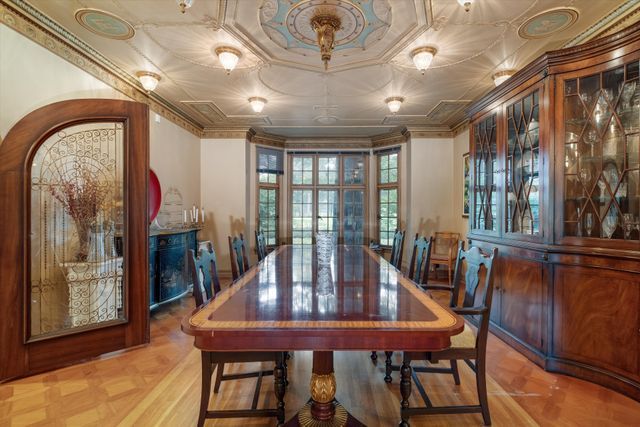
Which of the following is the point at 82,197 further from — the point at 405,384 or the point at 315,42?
the point at 405,384

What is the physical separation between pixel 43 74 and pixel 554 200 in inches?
164

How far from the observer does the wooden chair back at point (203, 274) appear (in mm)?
1725

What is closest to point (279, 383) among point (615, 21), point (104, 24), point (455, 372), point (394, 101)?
point (455, 372)

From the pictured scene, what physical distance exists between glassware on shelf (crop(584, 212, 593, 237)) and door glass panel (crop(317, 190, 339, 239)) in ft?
15.4

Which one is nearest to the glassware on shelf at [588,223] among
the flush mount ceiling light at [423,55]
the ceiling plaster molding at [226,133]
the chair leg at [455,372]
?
the chair leg at [455,372]

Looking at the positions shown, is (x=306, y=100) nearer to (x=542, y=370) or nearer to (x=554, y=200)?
(x=554, y=200)

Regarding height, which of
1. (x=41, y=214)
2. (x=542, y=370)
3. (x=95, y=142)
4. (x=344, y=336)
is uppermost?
(x=95, y=142)

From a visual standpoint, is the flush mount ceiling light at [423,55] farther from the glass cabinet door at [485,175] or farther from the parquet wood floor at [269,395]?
the parquet wood floor at [269,395]

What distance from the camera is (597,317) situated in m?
2.21

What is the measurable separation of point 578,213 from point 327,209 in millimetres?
4756

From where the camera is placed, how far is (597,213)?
2.27m

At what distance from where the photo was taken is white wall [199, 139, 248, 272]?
5.73 meters

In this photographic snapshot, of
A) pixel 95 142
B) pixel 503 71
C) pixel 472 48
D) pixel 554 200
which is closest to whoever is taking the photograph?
pixel 554 200

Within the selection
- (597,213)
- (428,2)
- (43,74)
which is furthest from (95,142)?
(597,213)
